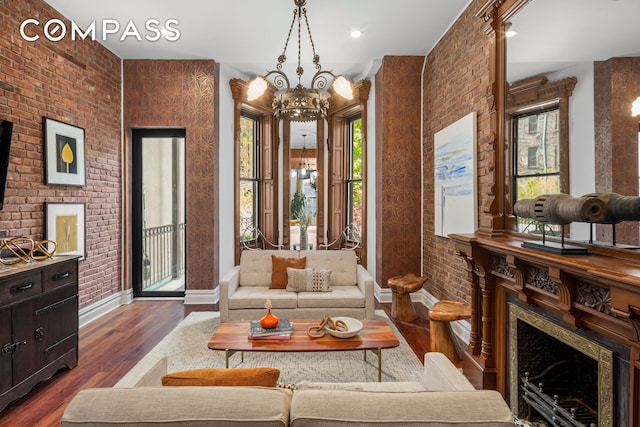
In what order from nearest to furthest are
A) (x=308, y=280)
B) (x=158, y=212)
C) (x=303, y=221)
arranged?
(x=308, y=280), (x=158, y=212), (x=303, y=221)

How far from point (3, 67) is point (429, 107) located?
14.4 ft

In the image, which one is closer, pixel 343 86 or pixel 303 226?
pixel 343 86

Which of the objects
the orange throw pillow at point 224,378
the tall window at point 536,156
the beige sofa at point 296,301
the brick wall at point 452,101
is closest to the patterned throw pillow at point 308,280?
the beige sofa at point 296,301

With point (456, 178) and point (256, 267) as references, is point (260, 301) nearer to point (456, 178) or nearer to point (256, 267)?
point (256, 267)

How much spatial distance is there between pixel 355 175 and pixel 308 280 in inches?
100

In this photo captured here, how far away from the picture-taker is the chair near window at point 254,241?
599 cm

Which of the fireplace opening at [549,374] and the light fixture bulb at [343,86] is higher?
the light fixture bulb at [343,86]

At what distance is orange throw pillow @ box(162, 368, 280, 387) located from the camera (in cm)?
134

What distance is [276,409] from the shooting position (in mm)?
1077

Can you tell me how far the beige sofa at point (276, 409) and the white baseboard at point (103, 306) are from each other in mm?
3756

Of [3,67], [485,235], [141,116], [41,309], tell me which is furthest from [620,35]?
[141,116]

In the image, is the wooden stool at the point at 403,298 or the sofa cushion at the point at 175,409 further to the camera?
the wooden stool at the point at 403,298

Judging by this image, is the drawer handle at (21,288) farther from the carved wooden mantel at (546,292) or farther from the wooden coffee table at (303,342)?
the carved wooden mantel at (546,292)

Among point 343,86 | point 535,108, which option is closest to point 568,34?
point 535,108
